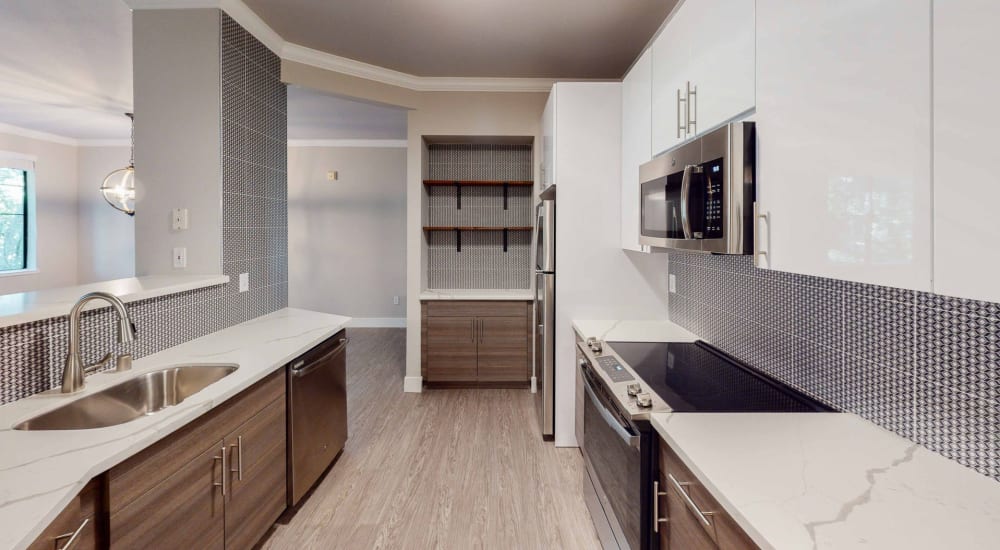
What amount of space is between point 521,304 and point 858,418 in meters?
3.00

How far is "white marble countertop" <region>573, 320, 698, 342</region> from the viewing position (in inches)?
94.0

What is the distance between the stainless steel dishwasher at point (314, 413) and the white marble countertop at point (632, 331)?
138 centimetres

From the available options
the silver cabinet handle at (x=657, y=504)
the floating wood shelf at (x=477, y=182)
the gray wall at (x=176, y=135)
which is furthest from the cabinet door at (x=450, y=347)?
the silver cabinet handle at (x=657, y=504)

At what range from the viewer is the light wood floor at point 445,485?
2.18 m

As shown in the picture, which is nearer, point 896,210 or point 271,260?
point 896,210

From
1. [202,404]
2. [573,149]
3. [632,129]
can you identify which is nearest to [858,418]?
[632,129]

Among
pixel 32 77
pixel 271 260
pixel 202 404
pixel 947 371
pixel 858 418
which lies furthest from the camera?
pixel 32 77

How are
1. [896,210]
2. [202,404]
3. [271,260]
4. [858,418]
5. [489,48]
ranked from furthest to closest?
[489,48] < [271,260] < [202,404] < [858,418] < [896,210]

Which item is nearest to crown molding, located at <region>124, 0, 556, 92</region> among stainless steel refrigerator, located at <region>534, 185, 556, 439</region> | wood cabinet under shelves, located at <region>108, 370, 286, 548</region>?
stainless steel refrigerator, located at <region>534, 185, 556, 439</region>

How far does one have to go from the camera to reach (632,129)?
2.50 meters

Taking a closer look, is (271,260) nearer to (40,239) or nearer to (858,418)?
(858,418)

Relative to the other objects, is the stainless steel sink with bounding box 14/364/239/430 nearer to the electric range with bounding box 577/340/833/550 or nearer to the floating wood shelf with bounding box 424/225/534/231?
the electric range with bounding box 577/340/833/550

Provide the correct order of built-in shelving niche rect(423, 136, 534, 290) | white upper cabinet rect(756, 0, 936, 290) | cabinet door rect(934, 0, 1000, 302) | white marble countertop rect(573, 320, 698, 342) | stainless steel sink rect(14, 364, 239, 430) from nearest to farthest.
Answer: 1. cabinet door rect(934, 0, 1000, 302)
2. white upper cabinet rect(756, 0, 936, 290)
3. stainless steel sink rect(14, 364, 239, 430)
4. white marble countertop rect(573, 320, 698, 342)
5. built-in shelving niche rect(423, 136, 534, 290)

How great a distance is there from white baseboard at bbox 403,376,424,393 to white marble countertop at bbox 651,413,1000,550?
10.3 feet
